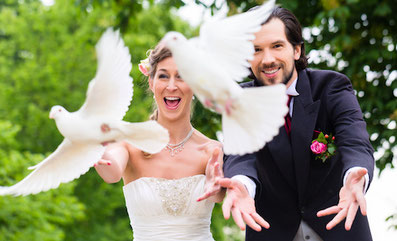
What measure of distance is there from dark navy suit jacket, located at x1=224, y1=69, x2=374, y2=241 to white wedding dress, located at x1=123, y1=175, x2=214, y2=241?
38 centimetres

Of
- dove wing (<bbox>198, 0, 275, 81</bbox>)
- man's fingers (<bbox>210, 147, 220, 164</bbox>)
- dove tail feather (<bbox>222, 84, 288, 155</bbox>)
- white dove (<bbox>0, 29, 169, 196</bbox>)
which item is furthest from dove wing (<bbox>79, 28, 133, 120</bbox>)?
man's fingers (<bbox>210, 147, 220, 164</bbox>)

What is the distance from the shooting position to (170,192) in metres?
3.53

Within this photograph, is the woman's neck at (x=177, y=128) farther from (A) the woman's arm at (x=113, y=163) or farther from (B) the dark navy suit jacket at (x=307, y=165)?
(B) the dark navy suit jacket at (x=307, y=165)

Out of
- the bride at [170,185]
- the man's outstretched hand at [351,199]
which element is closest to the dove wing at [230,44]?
the man's outstretched hand at [351,199]

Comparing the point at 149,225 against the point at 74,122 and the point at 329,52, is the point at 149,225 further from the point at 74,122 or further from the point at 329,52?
the point at 329,52

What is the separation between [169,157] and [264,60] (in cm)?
93

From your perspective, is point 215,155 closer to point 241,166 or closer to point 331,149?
point 241,166

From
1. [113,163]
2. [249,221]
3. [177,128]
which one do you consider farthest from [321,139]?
[113,163]

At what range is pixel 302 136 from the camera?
316 centimetres

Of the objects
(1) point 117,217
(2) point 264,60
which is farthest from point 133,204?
(1) point 117,217

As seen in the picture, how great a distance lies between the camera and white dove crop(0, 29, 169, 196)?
2375 millimetres

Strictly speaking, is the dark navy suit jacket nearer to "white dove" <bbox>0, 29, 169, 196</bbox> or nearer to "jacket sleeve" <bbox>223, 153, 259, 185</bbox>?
"jacket sleeve" <bbox>223, 153, 259, 185</bbox>

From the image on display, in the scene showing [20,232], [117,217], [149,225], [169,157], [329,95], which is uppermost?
[329,95]

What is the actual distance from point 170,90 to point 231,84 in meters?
0.98
